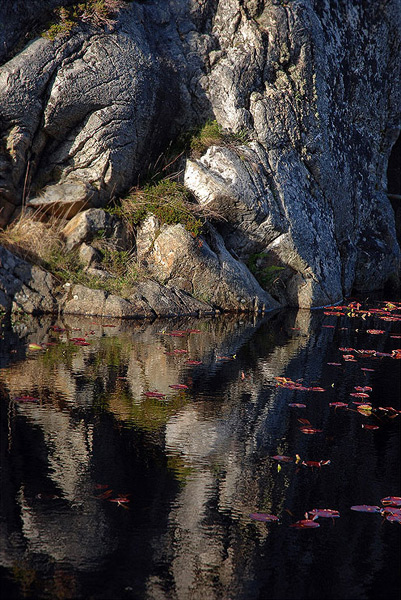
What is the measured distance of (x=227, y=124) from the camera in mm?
14570

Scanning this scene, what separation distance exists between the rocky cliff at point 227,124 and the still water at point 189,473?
16.2ft

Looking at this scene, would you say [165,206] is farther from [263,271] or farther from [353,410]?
[353,410]

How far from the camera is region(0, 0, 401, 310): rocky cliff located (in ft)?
40.5

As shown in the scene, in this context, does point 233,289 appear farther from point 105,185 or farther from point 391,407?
point 391,407

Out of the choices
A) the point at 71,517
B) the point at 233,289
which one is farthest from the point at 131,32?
the point at 71,517

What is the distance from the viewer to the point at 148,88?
42.8 feet

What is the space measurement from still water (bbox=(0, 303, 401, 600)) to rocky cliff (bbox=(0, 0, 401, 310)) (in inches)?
194

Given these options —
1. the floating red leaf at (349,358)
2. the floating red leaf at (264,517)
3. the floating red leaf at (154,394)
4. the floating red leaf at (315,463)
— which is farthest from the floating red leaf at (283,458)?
the floating red leaf at (349,358)

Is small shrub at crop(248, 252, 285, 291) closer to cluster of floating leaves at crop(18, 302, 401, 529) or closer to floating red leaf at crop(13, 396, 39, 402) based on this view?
cluster of floating leaves at crop(18, 302, 401, 529)

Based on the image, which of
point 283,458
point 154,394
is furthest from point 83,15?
point 283,458

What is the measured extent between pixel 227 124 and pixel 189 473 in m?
11.0

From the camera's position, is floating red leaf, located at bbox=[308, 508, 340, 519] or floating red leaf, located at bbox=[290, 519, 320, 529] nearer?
floating red leaf, located at bbox=[290, 519, 320, 529]

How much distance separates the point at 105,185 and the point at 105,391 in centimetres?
705

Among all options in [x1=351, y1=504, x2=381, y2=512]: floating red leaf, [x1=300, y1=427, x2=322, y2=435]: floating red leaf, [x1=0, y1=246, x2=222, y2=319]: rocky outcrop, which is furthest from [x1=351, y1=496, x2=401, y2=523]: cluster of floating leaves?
[x1=0, y1=246, x2=222, y2=319]: rocky outcrop
